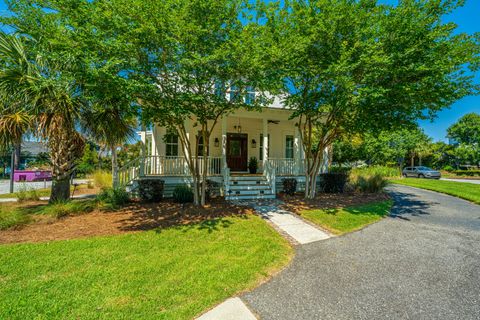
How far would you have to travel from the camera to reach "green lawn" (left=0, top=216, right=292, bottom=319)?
9.00 ft

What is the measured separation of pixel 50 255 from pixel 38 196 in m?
7.21

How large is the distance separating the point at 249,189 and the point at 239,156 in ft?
13.0

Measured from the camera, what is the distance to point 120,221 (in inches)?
252

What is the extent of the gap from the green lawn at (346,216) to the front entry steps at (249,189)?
2713 millimetres

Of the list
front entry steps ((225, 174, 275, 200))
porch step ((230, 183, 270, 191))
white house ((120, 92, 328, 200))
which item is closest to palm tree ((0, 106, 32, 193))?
white house ((120, 92, 328, 200))

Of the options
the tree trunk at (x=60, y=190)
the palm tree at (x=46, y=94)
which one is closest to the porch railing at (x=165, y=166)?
the tree trunk at (x=60, y=190)

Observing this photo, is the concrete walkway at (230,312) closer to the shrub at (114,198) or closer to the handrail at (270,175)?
the shrub at (114,198)

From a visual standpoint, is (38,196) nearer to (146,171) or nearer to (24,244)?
(146,171)

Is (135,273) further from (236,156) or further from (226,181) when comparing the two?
(236,156)

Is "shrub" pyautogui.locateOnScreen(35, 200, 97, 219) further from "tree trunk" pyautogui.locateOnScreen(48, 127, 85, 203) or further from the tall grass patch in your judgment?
"tree trunk" pyautogui.locateOnScreen(48, 127, 85, 203)

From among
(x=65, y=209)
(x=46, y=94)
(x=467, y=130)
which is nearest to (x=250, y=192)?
(x=65, y=209)

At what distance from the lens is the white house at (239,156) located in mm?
10172

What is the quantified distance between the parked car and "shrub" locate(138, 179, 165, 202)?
101 feet

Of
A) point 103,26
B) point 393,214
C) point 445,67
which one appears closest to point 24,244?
point 103,26
